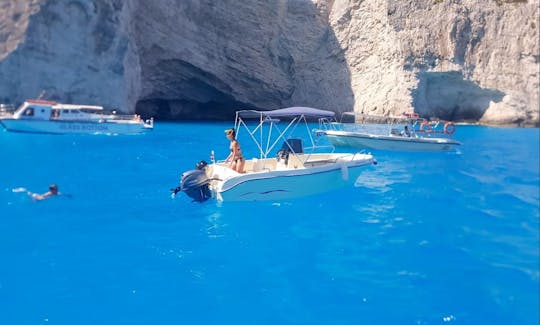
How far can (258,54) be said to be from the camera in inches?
1881

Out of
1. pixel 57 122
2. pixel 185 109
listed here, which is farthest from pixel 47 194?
pixel 185 109

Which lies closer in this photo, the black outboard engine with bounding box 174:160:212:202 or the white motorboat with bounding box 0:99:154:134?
the black outboard engine with bounding box 174:160:212:202

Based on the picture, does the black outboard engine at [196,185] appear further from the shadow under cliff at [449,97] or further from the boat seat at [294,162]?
the shadow under cliff at [449,97]

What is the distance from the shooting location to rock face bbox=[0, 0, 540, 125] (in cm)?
3784

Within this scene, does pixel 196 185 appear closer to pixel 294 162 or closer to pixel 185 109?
pixel 294 162

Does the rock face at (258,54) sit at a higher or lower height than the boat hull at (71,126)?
higher

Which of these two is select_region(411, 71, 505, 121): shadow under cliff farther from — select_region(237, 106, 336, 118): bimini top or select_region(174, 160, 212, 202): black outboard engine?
→ select_region(174, 160, 212, 202): black outboard engine

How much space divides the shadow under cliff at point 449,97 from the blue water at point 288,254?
34.3 metres

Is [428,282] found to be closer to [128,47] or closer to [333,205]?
[333,205]

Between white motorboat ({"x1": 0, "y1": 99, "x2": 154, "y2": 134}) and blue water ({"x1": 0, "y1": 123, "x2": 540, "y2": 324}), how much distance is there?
712 inches

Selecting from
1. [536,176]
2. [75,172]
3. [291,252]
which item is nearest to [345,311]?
[291,252]

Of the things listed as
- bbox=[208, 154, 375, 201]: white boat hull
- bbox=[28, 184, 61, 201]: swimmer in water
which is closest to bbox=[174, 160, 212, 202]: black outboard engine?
bbox=[208, 154, 375, 201]: white boat hull

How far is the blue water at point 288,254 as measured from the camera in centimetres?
243

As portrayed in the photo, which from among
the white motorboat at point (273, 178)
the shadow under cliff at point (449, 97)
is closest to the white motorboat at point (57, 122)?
the white motorboat at point (273, 178)
